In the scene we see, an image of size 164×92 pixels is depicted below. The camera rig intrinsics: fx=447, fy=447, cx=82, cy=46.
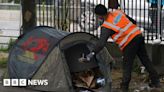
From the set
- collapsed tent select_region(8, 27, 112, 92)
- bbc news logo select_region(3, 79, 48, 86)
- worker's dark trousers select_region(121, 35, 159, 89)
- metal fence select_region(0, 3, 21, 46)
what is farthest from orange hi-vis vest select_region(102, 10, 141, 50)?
metal fence select_region(0, 3, 21, 46)

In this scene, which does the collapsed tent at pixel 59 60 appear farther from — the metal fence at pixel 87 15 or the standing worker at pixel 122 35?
the metal fence at pixel 87 15

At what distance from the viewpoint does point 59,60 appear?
326 inches

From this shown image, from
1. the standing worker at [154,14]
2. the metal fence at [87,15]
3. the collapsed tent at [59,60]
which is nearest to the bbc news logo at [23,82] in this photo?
the collapsed tent at [59,60]

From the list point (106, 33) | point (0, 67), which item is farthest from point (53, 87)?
point (0, 67)

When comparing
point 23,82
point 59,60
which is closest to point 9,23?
point 23,82

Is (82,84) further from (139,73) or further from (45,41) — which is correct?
(139,73)

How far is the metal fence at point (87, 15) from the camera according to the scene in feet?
35.4

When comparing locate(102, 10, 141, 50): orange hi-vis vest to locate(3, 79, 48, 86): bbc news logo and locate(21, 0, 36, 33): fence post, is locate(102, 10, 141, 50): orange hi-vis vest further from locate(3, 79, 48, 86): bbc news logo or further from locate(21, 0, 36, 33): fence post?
locate(21, 0, 36, 33): fence post

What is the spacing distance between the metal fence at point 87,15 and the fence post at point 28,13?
162cm

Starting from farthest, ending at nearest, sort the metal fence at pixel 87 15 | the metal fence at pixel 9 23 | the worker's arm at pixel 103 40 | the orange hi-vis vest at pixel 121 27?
the metal fence at pixel 9 23
the metal fence at pixel 87 15
the orange hi-vis vest at pixel 121 27
the worker's arm at pixel 103 40

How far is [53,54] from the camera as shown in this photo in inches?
329

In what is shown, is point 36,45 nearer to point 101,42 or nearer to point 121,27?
point 101,42

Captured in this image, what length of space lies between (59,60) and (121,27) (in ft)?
4.28

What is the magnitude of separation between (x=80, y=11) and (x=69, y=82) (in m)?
3.87
